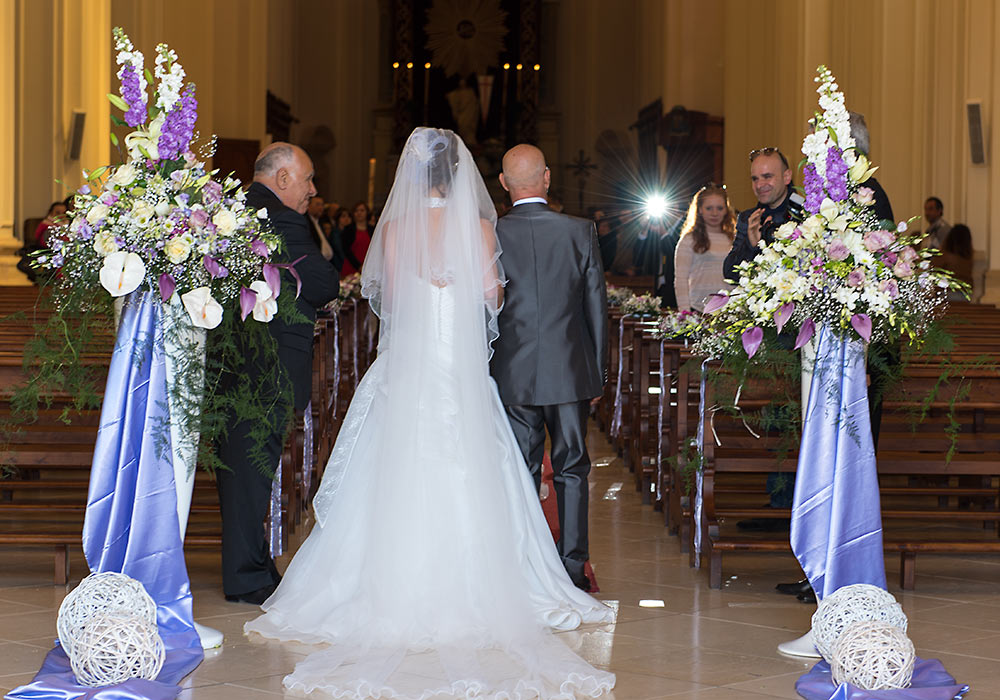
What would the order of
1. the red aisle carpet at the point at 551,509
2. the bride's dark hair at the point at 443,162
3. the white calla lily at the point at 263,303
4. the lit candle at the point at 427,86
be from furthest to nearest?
1. the lit candle at the point at 427,86
2. the red aisle carpet at the point at 551,509
3. the bride's dark hair at the point at 443,162
4. the white calla lily at the point at 263,303

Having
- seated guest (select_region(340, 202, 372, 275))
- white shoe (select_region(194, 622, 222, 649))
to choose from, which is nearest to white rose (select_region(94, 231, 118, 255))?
white shoe (select_region(194, 622, 222, 649))

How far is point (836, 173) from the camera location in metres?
4.73

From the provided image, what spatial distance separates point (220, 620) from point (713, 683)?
191cm

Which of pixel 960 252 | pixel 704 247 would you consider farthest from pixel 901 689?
pixel 960 252

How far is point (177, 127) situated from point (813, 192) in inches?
87.4

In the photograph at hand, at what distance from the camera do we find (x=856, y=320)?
4734 millimetres

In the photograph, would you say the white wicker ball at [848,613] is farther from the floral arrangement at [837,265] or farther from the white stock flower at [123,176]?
the white stock flower at [123,176]

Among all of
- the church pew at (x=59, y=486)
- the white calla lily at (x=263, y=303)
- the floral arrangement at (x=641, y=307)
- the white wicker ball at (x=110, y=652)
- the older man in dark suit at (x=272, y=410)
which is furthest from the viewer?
the floral arrangement at (x=641, y=307)

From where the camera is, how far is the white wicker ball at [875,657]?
411 centimetres

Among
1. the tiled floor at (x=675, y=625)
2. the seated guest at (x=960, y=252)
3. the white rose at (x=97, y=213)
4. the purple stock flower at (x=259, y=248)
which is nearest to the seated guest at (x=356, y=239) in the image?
the seated guest at (x=960, y=252)

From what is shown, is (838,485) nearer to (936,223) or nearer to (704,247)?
(704,247)

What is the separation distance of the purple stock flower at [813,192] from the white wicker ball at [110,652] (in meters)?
2.65

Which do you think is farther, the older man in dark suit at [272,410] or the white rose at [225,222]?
the older man in dark suit at [272,410]

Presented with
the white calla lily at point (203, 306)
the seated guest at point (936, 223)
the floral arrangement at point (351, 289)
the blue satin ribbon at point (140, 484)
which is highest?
the seated guest at point (936, 223)
